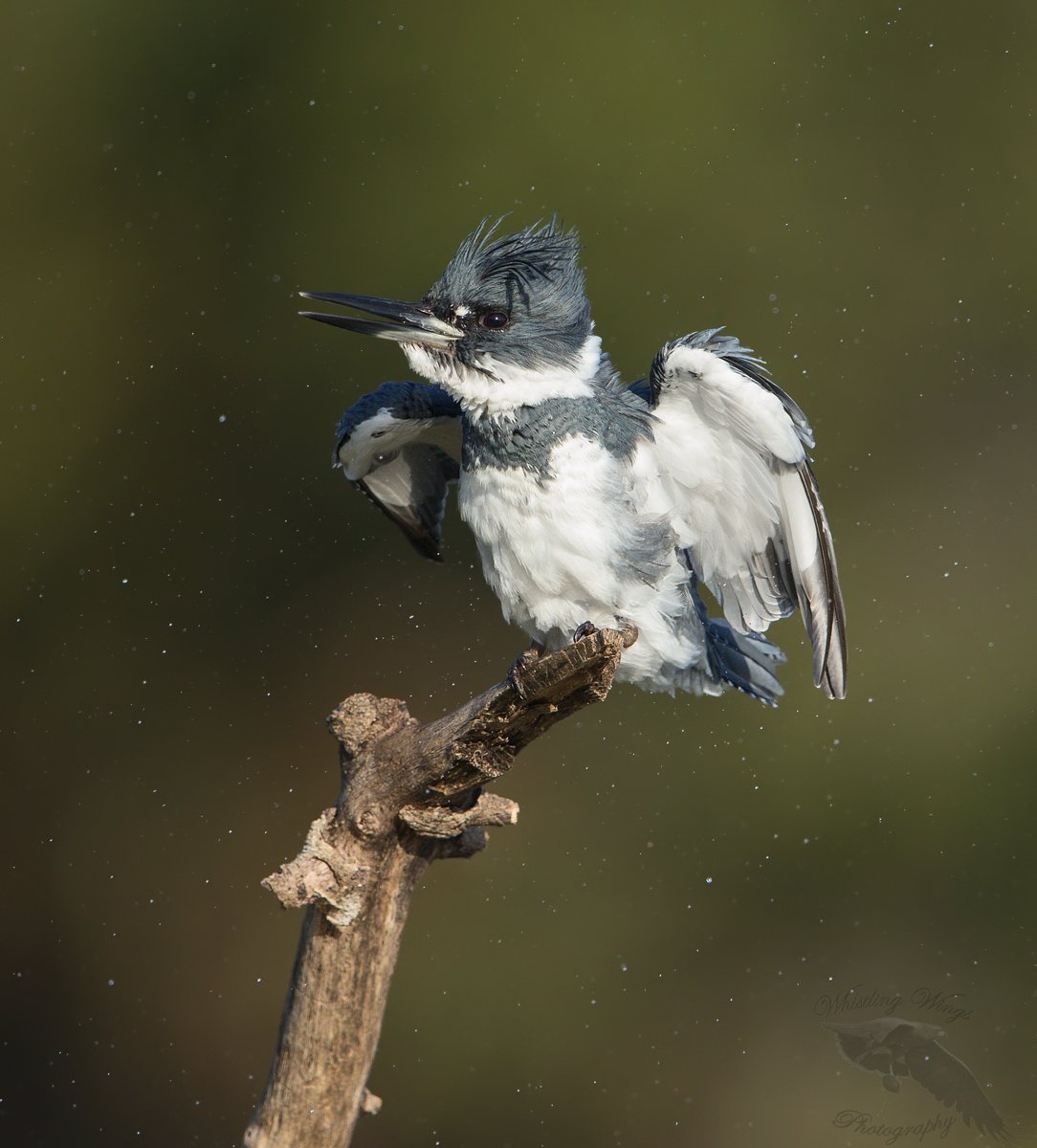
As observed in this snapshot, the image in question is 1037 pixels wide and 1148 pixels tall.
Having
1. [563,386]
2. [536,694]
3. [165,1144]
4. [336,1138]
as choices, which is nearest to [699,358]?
[563,386]

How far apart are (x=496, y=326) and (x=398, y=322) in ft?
0.45

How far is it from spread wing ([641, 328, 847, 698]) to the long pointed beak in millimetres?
279

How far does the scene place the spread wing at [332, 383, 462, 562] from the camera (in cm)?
191

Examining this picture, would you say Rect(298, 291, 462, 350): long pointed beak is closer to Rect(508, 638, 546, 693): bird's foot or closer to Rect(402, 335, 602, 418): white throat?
Rect(402, 335, 602, 418): white throat

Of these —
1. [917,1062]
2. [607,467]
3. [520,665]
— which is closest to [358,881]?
[520,665]

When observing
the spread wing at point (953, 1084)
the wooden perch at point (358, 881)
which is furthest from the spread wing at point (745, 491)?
the spread wing at point (953, 1084)

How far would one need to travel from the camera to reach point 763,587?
182 centimetres

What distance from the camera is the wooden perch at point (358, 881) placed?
1654 millimetres

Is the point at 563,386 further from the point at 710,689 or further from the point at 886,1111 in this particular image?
the point at 886,1111

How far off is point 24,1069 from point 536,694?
96.3 inches

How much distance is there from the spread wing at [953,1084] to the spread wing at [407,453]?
1794mm

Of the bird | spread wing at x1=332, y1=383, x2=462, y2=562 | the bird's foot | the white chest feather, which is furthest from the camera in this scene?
the bird

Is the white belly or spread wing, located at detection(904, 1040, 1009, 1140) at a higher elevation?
the white belly

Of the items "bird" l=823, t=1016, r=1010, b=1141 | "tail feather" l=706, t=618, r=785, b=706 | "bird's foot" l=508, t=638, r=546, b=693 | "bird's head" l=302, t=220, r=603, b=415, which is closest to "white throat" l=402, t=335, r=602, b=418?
"bird's head" l=302, t=220, r=603, b=415
